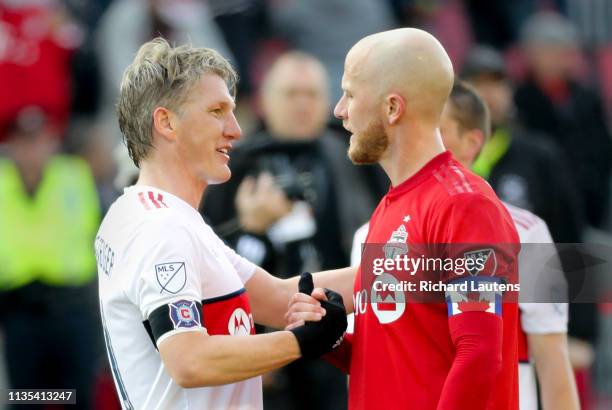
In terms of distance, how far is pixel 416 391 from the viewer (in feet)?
13.4

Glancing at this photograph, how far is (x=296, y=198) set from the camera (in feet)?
23.9

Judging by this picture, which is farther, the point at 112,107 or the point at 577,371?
the point at 112,107

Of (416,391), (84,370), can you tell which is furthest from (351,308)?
(84,370)

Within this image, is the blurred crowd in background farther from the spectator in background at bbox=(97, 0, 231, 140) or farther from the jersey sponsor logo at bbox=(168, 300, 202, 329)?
the jersey sponsor logo at bbox=(168, 300, 202, 329)

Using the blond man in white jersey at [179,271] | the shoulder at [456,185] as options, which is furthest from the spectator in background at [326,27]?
the shoulder at [456,185]

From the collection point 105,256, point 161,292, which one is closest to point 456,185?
point 161,292

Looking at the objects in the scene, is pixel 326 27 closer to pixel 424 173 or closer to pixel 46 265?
pixel 46 265

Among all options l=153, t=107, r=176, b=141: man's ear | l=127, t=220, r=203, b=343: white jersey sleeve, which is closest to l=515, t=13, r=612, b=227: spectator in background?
l=153, t=107, r=176, b=141: man's ear

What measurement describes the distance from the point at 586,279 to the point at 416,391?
1.89 m

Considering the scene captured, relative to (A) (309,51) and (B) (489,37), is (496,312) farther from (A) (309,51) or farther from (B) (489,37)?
(B) (489,37)

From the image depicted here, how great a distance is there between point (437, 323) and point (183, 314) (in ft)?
2.70

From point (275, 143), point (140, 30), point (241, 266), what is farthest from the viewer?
point (140, 30)

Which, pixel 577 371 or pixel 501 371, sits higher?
pixel 577 371

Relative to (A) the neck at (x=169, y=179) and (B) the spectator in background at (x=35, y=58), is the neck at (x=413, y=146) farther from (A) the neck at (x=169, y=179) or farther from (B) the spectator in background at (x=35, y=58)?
(B) the spectator in background at (x=35, y=58)
